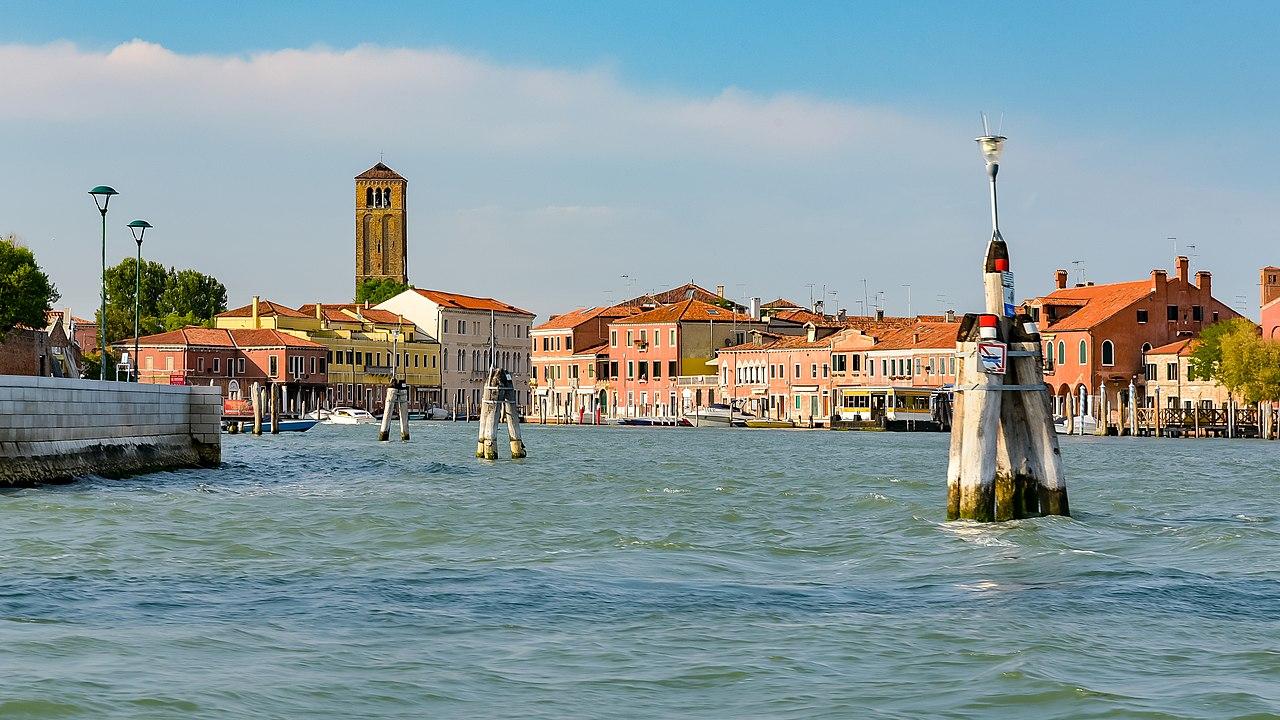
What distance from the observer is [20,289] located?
6038 centimetres

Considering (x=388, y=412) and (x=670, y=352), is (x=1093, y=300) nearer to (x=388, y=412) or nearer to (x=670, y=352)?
(x=670, y=352)

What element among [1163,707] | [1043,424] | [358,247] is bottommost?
[1163,707]

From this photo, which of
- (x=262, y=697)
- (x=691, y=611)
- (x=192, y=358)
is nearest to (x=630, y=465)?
(x=691, y=611)

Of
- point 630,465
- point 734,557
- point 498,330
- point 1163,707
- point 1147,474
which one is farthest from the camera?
point 498,330

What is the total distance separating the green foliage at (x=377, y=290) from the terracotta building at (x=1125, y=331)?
65.4 m

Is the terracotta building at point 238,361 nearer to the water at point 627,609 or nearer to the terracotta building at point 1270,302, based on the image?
the terracotta building at point 1270,302

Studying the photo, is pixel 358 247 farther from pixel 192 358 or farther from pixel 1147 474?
pixel 1147 474

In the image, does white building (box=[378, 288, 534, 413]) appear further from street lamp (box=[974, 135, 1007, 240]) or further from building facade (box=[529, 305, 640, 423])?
street lamp (box=[974, 135, 1007, 240])

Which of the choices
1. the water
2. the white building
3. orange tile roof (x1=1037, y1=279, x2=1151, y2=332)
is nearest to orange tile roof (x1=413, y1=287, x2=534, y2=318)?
the white building

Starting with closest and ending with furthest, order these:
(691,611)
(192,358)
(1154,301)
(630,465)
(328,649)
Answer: (328,649) → (691,611) → (630,465) → (1154,301) → (192,358)

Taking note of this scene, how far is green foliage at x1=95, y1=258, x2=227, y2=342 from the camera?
103 m

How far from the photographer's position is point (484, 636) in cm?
993

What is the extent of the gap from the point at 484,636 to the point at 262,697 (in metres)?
2.03

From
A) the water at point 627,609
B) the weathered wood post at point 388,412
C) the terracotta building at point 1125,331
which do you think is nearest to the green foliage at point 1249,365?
the terracotta building at point 1125,331
